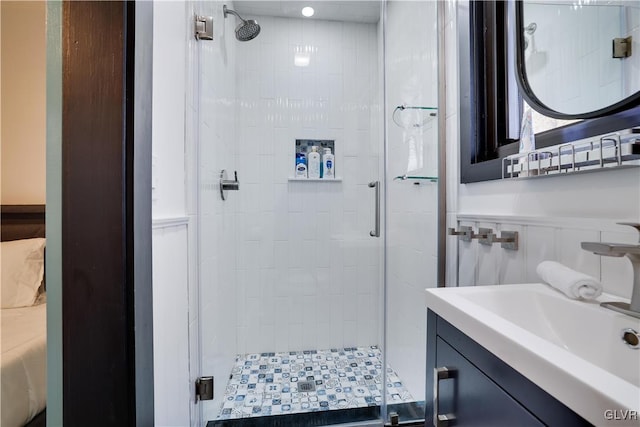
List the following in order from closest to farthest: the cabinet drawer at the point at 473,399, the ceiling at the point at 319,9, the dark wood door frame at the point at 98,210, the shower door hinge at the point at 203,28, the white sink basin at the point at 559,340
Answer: the white sink basin at the point at 559,340 → the cabinet drawer at the point at 473,399 → the dark wood door frame at the point at 98,210 → the shower door hinge at the point at 203,28 → the ceiling at the point at 319,9

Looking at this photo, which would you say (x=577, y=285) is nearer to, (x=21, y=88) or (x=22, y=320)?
(x=22, y=320)

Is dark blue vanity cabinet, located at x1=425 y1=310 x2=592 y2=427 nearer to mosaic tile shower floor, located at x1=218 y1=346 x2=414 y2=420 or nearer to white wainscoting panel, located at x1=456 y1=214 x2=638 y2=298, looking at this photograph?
white wainscoting panel, located at x1=456 y1=214 x2=638 y2=298

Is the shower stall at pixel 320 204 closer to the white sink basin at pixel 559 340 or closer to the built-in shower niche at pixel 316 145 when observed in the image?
the built-in shower niche at pixel 316 145

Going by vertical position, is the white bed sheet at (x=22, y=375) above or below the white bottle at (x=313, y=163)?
below

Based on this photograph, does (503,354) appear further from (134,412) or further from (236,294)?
(236,294)

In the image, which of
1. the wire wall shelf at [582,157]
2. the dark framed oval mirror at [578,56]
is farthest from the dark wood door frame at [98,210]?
the dark framed oval mirror at [578,56]

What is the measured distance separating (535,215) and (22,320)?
6.56ft

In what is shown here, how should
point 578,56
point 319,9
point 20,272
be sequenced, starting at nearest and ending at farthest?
point 578,56 → point 20,272 → point 319,9

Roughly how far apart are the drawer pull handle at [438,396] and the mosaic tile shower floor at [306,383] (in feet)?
2.96

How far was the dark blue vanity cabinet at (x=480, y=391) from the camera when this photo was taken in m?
0.39

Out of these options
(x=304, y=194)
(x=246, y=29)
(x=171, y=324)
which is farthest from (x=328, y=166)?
(x=171, y=324)

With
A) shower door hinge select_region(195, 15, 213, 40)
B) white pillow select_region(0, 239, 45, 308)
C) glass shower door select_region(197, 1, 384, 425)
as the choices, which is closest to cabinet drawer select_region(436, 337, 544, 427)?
glass shower door select_region(197, 1, 384, 425)

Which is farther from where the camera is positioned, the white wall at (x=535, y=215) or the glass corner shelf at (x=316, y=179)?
the glass corner shelf at (x=316, y=179)

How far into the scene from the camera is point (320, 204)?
6.96 ft
